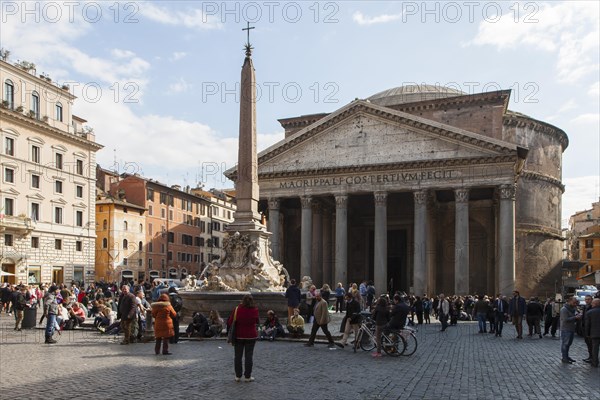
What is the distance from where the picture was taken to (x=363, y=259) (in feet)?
132

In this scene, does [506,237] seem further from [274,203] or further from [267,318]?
[267,318]

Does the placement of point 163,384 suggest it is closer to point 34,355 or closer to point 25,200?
point 34,355

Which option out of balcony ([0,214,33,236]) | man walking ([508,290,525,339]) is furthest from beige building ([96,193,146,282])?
man walking ([508,290,525,339])

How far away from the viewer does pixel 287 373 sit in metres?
9.02

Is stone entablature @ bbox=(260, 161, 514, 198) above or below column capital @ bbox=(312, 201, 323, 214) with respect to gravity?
above

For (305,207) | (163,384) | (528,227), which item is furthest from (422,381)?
(528,227)

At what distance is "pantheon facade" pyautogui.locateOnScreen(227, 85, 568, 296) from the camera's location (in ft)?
101

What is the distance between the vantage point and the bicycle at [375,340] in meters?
11.4

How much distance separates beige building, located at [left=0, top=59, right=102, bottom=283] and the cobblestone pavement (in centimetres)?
2112

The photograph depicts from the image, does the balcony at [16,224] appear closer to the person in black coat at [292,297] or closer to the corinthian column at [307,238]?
the corinthian column at [307,238]

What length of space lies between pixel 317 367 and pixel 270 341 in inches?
142

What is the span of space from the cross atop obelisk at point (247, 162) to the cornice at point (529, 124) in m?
29.7

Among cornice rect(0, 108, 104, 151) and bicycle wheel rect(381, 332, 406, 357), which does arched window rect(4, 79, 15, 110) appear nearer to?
cornice rect(0, 108, 104, 151)

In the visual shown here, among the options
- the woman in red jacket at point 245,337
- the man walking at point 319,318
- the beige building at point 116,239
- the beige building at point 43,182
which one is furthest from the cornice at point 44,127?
the woman in red jacket at point 245,337
